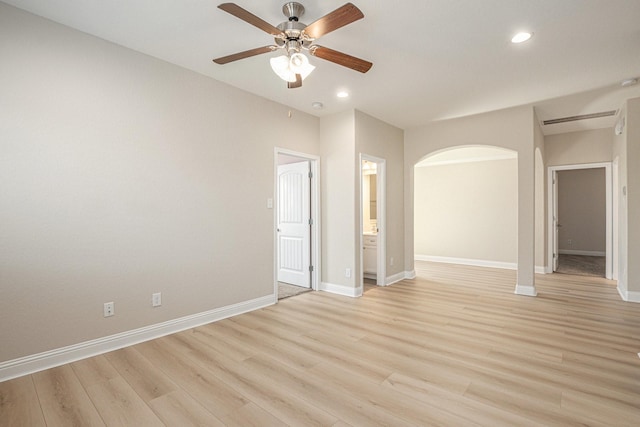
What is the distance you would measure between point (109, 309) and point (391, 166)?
4.44m

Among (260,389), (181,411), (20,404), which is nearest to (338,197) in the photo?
(260,389)

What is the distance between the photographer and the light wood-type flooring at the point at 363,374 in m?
1.89

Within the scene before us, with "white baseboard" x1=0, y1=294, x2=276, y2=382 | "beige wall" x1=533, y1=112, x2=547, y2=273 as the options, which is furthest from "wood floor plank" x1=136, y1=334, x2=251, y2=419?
"beige wall" x1=533, y1=112, x2=547, y2=273

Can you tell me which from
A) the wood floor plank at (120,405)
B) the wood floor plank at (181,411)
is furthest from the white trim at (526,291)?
the wood floor plank at (120,405)

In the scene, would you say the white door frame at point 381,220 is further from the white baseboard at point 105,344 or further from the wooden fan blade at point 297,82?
the wooden fan blade at point 297,82

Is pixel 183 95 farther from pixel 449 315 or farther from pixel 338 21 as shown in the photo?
pixel 449 315

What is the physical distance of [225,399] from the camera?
2.06 m

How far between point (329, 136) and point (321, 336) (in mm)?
2981

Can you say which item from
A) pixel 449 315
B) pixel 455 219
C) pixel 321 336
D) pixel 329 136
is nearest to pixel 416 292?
pixel 449 315

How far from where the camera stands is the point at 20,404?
200 centimetres

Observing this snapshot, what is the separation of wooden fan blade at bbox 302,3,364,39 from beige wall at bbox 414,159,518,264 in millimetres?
6174

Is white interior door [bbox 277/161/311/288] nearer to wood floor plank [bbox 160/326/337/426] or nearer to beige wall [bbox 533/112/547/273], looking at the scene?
wood floor plank [bbox 160/326/337/426]

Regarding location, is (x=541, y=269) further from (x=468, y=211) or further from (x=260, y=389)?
(x=260, y=389)

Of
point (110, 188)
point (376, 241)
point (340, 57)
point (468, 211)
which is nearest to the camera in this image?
point (340, 57)
